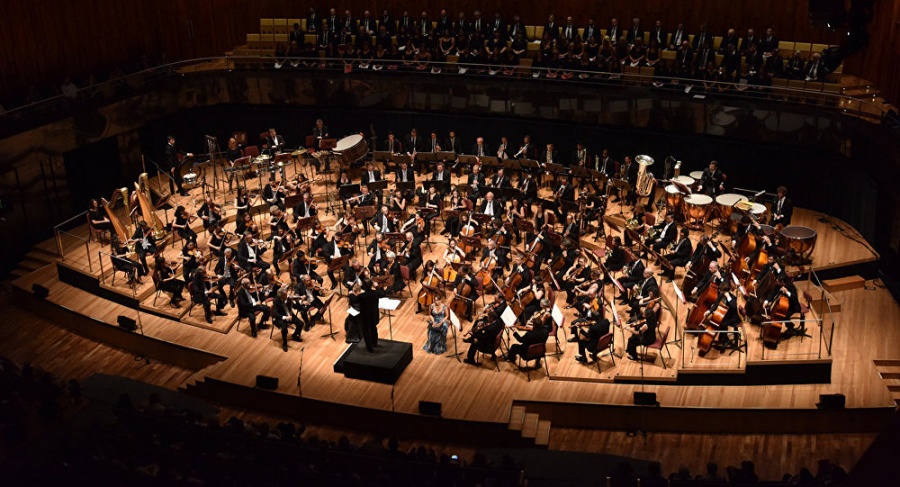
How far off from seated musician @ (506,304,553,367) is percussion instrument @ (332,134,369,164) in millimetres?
6162

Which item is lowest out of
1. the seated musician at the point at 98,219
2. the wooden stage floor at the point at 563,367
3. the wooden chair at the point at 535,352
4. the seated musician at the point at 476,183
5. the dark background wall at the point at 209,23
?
the wooden stage floor at the point at 563,367

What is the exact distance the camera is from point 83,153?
17.6m

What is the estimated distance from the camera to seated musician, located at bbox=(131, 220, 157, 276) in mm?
14812

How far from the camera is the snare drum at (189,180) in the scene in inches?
689

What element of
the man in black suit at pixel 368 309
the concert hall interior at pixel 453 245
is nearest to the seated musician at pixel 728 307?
the concert hall interior at pixel 453 245

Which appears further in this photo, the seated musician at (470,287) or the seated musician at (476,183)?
the seated musician at (476,183)

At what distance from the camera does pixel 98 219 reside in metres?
15.7

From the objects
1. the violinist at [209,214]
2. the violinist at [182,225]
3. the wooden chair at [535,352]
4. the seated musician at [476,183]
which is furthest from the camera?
the seated musician at [476,183]

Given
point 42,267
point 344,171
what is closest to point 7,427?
point 42,267

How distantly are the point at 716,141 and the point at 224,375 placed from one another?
942 centimetres

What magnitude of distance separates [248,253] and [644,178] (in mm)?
6655

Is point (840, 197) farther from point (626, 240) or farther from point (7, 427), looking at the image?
point (7, 427)

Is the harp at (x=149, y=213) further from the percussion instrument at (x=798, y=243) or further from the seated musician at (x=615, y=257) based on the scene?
the percussion instrument at (x=798, y=243)

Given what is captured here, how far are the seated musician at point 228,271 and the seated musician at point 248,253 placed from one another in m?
0.14
